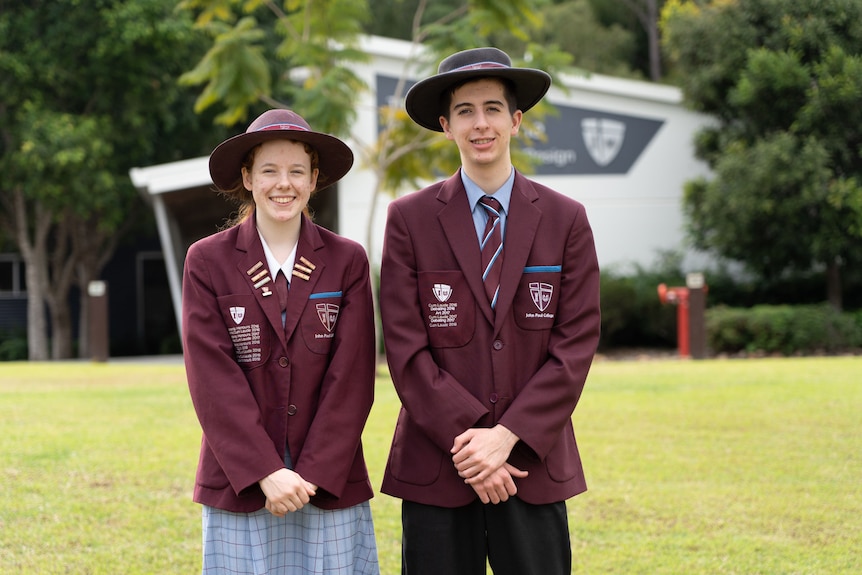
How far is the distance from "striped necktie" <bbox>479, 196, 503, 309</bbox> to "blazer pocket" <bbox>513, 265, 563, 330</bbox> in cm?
7

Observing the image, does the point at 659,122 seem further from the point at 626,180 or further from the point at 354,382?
the point at 354,382

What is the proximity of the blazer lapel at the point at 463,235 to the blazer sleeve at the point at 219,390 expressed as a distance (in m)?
0.73

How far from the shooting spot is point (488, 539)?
9.59 feet

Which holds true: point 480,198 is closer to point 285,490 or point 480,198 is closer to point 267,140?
point 267,140

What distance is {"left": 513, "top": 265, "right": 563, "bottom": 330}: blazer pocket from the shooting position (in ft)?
9.60

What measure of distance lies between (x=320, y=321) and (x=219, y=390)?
0.37m

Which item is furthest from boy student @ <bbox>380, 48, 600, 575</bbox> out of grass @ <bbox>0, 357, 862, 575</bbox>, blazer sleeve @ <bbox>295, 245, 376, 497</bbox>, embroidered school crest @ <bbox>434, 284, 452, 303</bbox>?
grass @ <bbox>0, 357, 862, 575</bbox>

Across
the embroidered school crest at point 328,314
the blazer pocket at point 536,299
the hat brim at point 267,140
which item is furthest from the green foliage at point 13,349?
the blazer pocket at point 536,299

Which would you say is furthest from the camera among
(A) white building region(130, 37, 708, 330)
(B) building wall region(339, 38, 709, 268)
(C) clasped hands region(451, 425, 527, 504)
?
(B) building wall region(339, 38, 709, 268)

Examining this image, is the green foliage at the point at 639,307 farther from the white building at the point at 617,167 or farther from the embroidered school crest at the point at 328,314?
the embroidered school crest at the point at 328,314

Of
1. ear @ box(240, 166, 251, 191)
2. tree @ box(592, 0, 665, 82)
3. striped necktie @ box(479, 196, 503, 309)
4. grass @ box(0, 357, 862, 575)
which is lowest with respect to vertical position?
grass @ box(0, 357, 862, 575)

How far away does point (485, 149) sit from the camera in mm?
2965

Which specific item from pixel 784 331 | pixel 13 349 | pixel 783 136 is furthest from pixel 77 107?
pixel 784 331

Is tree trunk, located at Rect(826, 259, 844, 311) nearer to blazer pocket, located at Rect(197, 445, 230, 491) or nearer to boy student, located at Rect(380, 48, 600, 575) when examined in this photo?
boy student, located at Rect(380, 48, 600, 575)
